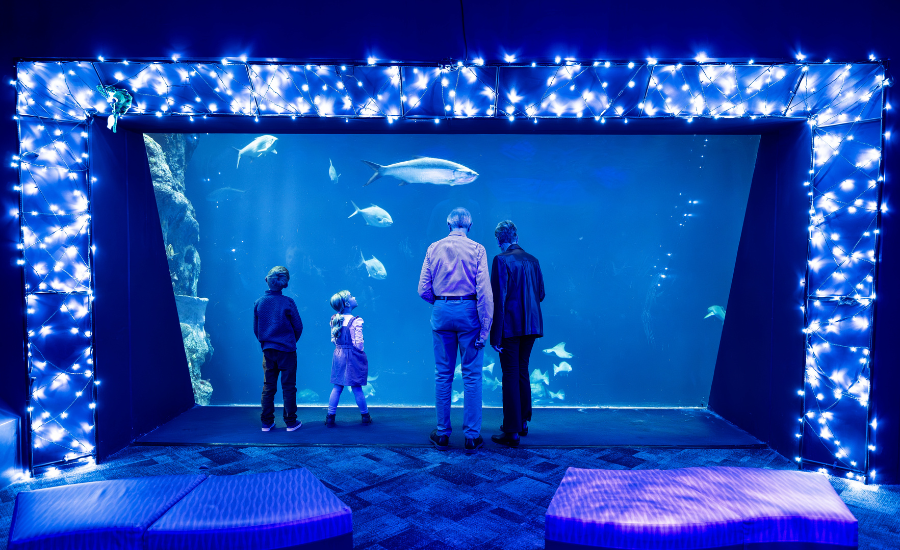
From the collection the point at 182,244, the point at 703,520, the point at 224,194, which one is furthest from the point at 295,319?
the point at 224,194

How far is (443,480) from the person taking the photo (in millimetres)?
3426

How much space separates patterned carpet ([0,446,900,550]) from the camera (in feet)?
8.92

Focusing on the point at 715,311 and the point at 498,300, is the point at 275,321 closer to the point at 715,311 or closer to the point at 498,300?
the point at 498,300

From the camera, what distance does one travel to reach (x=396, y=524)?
2803 millimetres

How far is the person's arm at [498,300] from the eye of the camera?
4.05m

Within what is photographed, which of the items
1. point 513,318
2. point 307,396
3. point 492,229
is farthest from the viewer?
point 307,396

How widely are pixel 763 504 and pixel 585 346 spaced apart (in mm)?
11020

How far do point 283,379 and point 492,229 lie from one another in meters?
6.65

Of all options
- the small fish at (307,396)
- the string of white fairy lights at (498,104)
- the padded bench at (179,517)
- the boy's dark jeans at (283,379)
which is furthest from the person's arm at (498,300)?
the small fish at (307,396)

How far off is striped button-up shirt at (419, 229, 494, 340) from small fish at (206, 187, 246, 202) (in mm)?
6372

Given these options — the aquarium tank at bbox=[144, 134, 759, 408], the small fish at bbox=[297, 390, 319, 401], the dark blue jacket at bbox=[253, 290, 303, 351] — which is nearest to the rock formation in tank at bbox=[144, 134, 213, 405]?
the aquarium tank at bbox=[144, 134, 759, 408]

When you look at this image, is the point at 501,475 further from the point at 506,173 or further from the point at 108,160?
the point at 506,173

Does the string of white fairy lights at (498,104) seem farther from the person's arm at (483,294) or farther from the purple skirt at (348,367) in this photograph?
the purple skirt at (348,367)

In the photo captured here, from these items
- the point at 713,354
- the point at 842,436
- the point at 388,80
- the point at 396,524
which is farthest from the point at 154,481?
the point at 713,354
